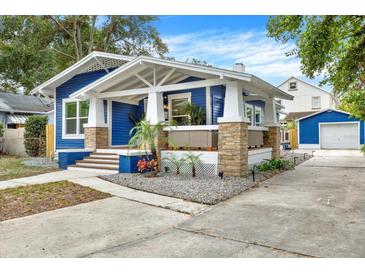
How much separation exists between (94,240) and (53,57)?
21900mm

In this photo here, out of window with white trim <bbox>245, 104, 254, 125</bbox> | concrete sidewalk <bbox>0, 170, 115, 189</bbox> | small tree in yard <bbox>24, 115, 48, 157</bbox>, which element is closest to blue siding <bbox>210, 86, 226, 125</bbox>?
window with white trim <bbox>245, 104, 254, 125</bbox>

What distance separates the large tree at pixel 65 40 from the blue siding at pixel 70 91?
29.3 feet

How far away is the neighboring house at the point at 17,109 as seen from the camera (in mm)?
19156

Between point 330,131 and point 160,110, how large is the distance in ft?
59.4

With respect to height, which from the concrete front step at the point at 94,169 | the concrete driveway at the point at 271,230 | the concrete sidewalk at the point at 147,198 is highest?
the concrete front step at the point at 94,169

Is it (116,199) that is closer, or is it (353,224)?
(353,224)

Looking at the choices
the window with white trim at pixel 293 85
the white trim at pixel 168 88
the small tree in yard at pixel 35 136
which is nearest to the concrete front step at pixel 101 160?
the white trim at pixel 168 88

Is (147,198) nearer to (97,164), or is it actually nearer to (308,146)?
(97,164)

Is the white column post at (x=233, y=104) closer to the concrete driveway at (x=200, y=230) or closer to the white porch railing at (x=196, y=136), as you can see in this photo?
the white porch railing at (x=196, y=136)

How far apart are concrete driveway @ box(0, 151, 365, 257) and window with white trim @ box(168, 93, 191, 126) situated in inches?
220

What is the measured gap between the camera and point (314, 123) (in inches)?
875

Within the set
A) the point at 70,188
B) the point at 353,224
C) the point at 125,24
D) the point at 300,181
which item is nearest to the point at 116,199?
the point at 70,188

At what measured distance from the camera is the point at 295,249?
296 centimetres

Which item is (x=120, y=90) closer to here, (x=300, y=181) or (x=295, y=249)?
(x=300, y=181)
